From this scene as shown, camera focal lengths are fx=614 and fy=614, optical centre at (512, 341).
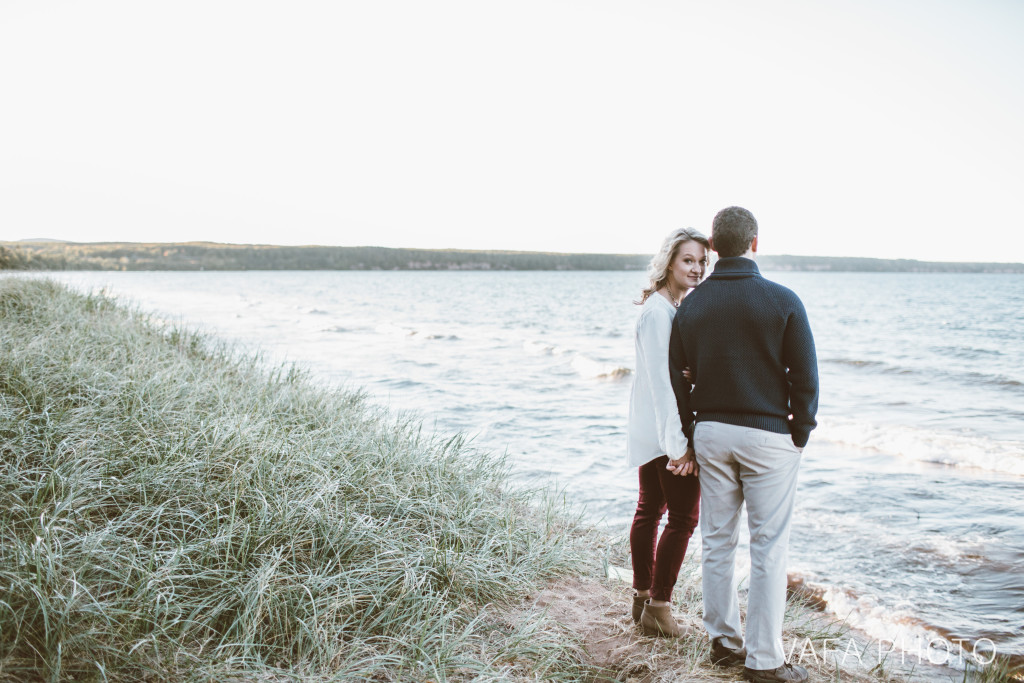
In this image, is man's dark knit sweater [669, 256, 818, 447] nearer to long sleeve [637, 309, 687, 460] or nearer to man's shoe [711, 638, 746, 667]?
long sleeve [637, 309, 687, 460]

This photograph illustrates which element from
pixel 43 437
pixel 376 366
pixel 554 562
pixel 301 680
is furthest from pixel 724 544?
pixel 376 366

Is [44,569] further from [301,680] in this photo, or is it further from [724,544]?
[724,544]

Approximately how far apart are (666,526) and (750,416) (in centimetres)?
86

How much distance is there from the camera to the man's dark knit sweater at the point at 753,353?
3.17m

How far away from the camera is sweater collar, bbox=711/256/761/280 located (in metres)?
3.28

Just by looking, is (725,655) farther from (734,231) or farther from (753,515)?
(734,231)

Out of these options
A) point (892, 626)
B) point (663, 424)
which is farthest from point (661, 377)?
point (892, 626)

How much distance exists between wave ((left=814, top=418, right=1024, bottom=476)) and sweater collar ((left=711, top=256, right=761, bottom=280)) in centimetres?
837

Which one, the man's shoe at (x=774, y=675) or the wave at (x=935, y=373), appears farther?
the wave at (x=935, y=373)

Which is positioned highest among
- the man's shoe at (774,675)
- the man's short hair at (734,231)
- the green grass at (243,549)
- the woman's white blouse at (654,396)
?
A: the man's short hair at (734,231)

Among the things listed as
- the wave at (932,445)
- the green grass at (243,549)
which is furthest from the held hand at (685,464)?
the wave at (932,445)

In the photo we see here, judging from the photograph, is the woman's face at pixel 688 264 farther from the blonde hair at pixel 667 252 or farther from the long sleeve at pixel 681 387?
the long sleeve at pixel 681 387

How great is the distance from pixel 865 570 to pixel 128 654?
592 cm

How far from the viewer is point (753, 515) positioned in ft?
10.9
